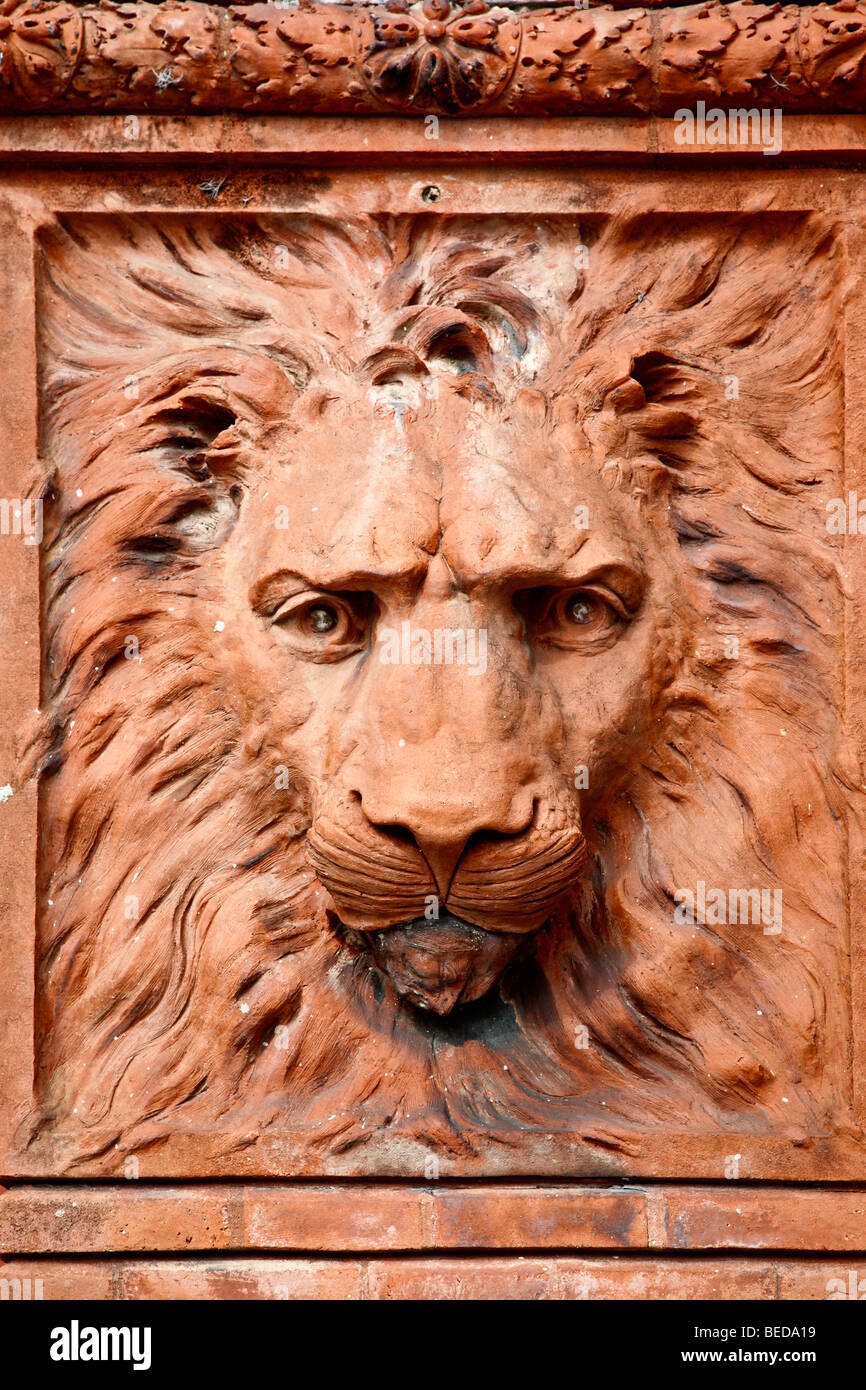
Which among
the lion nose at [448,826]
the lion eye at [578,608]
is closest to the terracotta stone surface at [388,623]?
the lion eye at [578,608]

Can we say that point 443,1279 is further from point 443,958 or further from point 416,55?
point 416,55

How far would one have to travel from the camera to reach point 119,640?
3.24 meters

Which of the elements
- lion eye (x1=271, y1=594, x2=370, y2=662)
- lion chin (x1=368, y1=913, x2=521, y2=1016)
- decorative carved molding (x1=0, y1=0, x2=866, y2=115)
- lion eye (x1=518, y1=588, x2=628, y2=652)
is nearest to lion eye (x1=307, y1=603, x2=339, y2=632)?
lion eye (x1=271, y1=594, x2=370, y2=662)

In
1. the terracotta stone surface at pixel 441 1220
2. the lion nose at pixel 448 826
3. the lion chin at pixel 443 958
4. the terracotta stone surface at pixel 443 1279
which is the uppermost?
the lion nose at pixel 448 826

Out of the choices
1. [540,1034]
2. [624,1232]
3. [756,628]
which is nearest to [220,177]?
[756,628]

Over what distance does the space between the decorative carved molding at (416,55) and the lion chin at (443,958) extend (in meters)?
1.47

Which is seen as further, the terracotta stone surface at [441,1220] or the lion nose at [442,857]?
the terracotta stone surface at [441,1220]

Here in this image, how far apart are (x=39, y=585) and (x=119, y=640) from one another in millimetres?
174

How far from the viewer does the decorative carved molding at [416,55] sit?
10.3 ft

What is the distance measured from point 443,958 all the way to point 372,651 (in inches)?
21.5

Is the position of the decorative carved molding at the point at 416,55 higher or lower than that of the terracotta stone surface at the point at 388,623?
higher

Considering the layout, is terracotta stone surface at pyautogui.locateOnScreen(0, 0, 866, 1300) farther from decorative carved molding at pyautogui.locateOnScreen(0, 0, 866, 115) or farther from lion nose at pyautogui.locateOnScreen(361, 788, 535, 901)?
lion nose at pyautogui.locateOnScreen(361, 788, 535, 901)

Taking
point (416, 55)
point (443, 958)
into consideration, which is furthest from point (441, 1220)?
point (416, 55)

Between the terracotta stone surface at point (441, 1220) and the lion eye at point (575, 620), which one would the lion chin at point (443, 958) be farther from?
the lion eye at point (575, 620)
